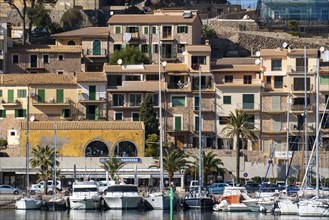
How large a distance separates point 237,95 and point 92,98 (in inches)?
452

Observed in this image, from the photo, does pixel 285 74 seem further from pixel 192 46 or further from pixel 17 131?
pixel 17 131

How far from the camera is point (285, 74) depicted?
131250 mm

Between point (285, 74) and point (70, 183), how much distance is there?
22.5m

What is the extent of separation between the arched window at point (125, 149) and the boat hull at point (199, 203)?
62.0 ft

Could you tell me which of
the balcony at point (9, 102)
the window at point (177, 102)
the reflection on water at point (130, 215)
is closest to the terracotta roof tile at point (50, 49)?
the balcony at point (9, 102)

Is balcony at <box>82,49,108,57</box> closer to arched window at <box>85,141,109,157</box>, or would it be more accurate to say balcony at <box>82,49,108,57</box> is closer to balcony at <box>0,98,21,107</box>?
balcony at <box>0,98,21,107</box>

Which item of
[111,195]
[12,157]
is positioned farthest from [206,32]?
[111,195]

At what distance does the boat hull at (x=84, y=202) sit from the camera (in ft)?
342

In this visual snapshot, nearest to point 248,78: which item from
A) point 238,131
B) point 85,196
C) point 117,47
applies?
point 238,131

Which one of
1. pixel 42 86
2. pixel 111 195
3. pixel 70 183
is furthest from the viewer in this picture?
pixel 42 86

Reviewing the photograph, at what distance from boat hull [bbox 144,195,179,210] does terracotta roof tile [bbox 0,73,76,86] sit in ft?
89.4

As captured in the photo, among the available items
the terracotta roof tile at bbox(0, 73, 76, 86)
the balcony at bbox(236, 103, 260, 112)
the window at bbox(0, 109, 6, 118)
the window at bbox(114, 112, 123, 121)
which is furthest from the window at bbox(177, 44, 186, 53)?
the window at bbox(0, 109, 6, 118)

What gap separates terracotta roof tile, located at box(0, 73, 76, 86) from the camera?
129125 millimetres

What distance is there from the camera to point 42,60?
13600 cm
